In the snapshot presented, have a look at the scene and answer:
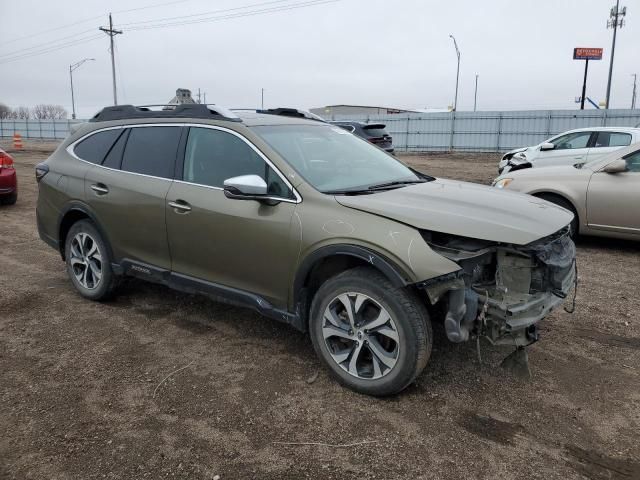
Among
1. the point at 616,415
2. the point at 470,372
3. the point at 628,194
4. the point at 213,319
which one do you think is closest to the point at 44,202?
the point at 213,319

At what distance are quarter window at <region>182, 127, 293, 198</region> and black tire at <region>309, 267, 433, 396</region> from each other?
73 cm

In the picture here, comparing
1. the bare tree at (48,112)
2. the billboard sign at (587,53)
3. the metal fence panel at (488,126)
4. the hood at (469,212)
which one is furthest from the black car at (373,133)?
the bare tree at (48,112)

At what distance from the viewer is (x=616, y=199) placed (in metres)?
6.55

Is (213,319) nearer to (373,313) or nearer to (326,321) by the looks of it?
(326,321)

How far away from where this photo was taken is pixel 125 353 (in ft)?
12.8

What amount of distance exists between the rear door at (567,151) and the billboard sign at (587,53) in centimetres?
3366

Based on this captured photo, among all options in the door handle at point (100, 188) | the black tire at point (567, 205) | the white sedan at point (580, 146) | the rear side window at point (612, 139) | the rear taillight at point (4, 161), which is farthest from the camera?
the rear side window at point (612, 139)

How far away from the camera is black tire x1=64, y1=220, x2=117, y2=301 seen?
4750 mm

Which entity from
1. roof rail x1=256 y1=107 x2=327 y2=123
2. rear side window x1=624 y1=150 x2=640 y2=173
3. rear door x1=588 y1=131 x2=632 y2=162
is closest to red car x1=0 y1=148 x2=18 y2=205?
roof rail x1=256 y1=107 x2=327 y2=123

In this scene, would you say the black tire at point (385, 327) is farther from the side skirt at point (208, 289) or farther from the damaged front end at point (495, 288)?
the side skirt at point (208, 289)

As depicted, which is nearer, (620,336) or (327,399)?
(327,399)

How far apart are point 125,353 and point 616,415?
330 centimetres

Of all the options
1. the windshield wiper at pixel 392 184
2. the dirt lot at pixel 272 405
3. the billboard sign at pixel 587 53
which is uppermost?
the billboard sign at pixel 587 53

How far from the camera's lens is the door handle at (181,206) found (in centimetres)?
396
